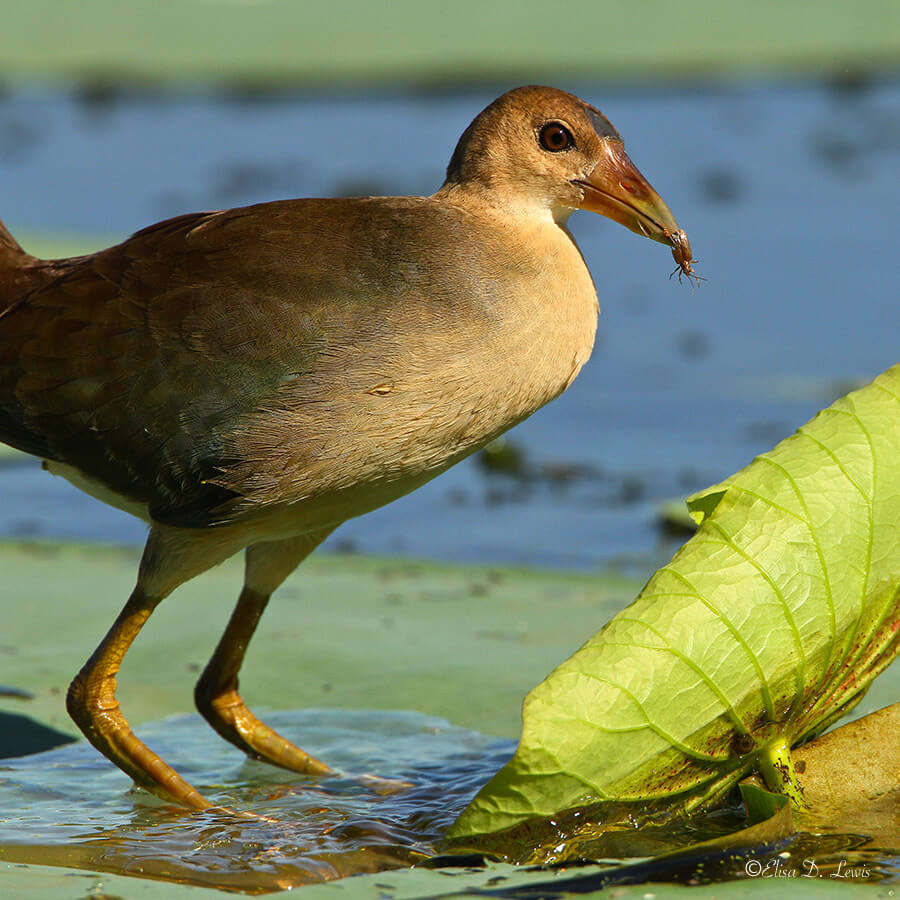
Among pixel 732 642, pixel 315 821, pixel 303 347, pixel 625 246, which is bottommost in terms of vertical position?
pixel 315 821

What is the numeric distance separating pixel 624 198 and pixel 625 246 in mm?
5463

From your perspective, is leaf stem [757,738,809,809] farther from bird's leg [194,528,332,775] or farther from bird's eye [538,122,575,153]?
bird's eye [538,122,575,153]

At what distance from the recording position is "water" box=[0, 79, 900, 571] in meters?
5.41

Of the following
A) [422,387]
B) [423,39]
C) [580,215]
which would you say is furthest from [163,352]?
[423,39]

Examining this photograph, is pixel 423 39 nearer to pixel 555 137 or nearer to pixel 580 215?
pixel 580 215

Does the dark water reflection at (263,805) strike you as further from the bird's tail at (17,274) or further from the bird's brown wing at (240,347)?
the bird's tail at (17,274)

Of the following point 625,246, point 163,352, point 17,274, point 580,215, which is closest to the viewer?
point 163,352

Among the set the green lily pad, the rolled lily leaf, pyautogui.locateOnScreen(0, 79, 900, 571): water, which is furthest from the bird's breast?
the green lily pad

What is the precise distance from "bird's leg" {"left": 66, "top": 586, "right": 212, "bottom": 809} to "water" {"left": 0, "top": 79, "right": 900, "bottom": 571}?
1.67 metres

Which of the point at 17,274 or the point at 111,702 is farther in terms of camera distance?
the point at 17,274

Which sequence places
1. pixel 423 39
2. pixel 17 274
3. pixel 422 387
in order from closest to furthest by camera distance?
pixel 422 387 < pixel 17 274 < pixel 423 39

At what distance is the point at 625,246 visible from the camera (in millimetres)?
8734

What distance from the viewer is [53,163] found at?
10398 millimetres

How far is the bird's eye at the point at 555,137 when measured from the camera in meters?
3.35
